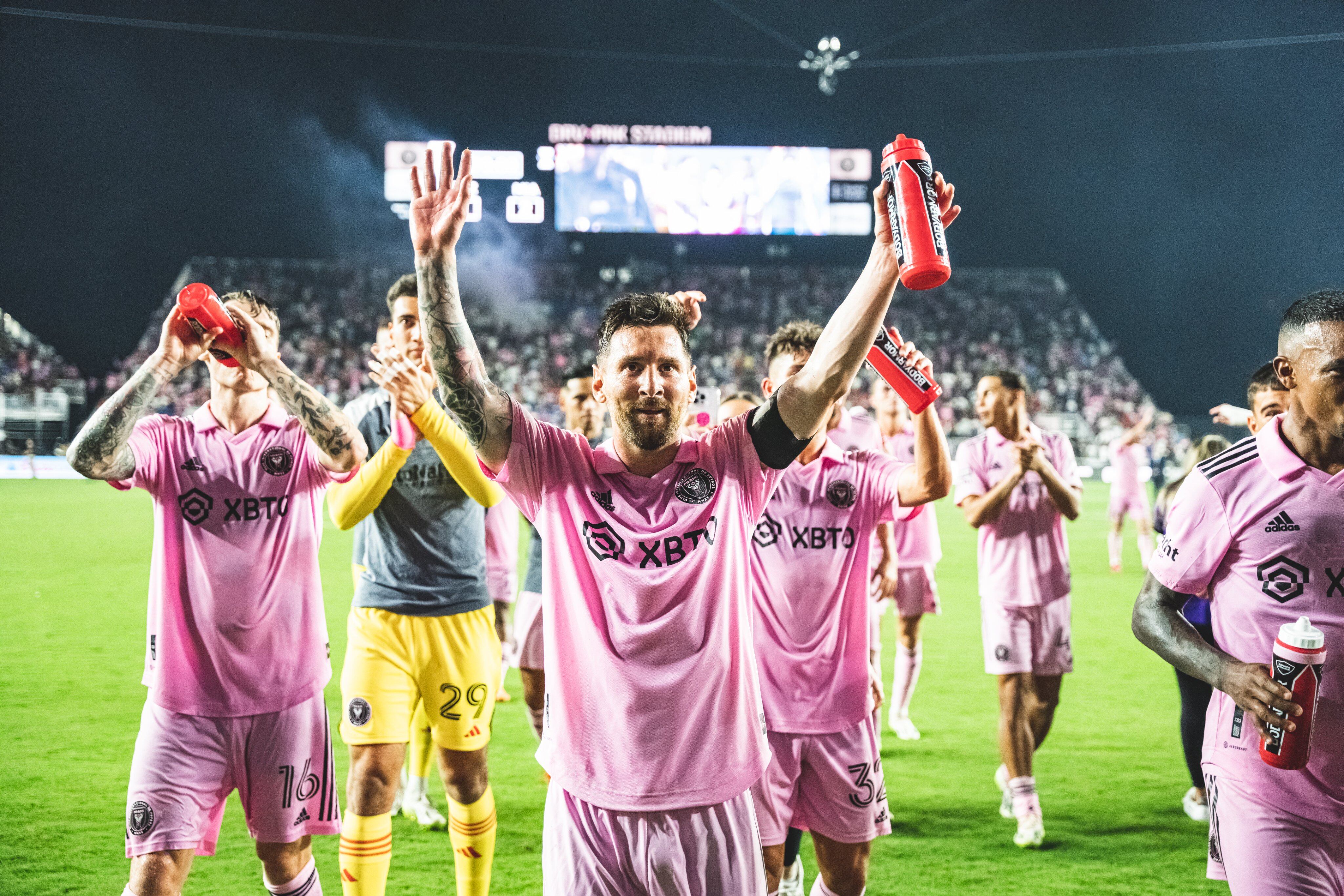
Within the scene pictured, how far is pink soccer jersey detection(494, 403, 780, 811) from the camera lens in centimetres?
228

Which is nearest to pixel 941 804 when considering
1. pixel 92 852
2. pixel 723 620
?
pixel 723 620

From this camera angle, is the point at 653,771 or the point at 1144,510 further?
the point at 1144,510

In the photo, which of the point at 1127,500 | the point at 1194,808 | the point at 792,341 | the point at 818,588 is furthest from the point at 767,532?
the point at 1127,500

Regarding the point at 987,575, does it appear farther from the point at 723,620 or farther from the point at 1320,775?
the point at 723,620

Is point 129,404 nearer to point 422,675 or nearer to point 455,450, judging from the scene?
point 455,450

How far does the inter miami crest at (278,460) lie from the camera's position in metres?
3.45

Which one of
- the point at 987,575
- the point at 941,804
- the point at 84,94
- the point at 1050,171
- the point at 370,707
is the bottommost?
the point at 941,804

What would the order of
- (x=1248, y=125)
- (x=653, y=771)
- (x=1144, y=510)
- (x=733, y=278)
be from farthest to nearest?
1. (x=733, y=278)
2. (x=1248, y=125)
3. (x=1144, y=510)
4. (x=653, y=771)

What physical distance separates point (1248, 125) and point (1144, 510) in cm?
1677

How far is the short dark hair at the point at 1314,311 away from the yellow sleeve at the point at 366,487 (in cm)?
302

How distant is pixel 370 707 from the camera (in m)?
3.98

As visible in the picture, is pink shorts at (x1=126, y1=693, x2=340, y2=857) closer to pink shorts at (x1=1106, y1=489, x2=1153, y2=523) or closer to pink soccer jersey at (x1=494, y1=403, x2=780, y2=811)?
pink soccer jersey at (x1=494, y1=403, x2=780, y2=811)

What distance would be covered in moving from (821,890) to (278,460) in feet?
8.78

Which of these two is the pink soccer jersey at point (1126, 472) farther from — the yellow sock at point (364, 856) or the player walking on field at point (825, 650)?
the yellow sock at point (364, 856)
